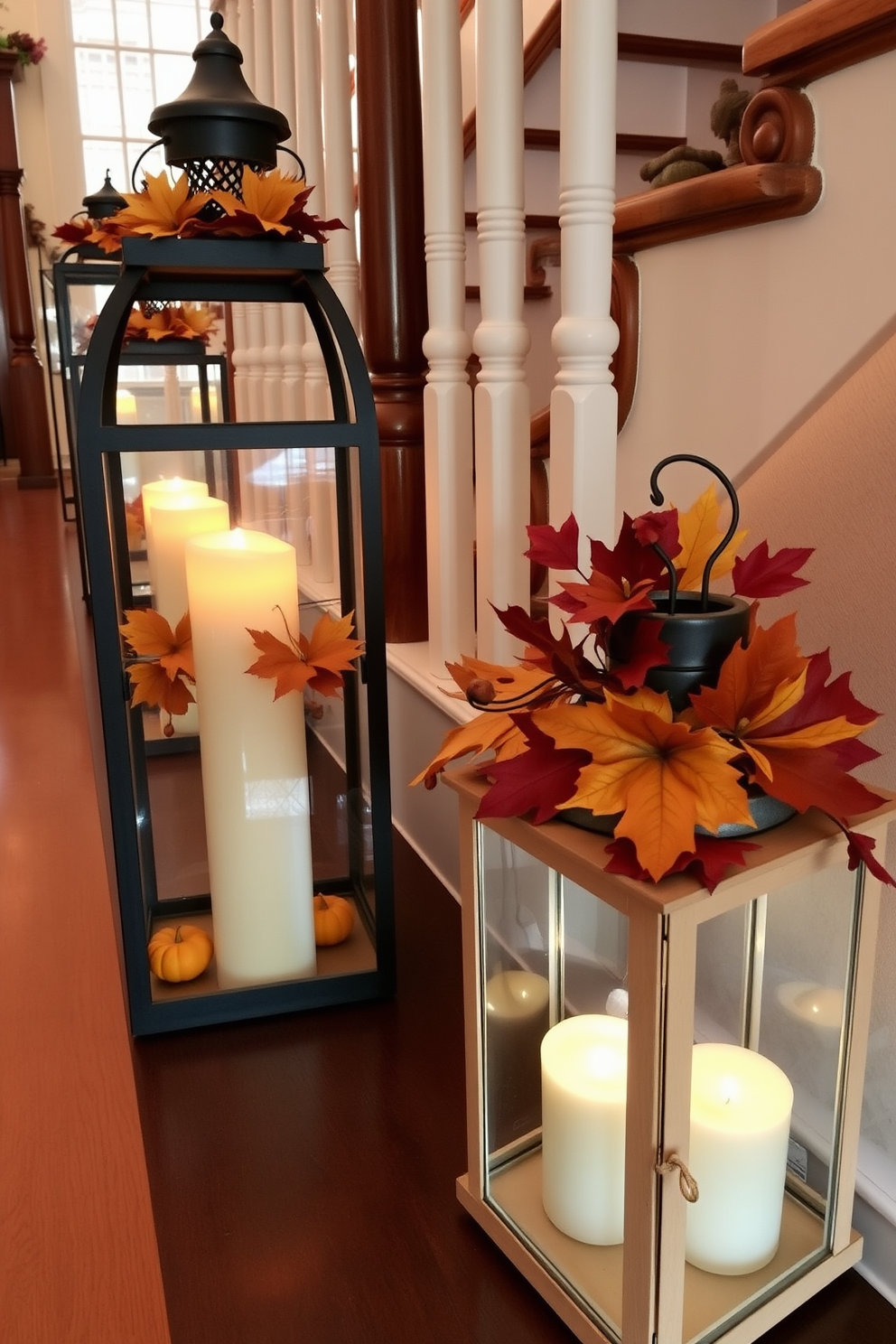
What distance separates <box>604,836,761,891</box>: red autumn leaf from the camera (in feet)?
1.56

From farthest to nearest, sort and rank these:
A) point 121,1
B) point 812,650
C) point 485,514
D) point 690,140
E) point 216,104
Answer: point 121,1, point 690,140, point 485,514, point 216,104, point 812,650

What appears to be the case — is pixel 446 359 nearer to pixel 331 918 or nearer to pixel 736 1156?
pixel 331 918

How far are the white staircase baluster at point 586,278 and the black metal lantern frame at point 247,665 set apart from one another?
0.17 metres

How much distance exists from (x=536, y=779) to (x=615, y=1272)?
0.93ft

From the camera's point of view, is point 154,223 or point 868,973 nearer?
point 868,973

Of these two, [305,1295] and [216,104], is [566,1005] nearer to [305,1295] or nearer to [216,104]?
[305,1295]

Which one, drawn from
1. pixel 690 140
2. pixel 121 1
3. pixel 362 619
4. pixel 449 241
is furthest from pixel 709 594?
pixel 121 1

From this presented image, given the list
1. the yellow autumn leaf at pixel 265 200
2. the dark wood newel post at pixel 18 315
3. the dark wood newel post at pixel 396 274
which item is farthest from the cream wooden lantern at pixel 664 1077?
the dark wood newel post at pixel 18 315

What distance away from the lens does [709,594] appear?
574 millimetres

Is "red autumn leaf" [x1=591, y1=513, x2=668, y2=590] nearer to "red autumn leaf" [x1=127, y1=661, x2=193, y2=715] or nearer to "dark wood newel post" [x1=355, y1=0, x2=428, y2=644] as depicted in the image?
"red autumn leaf" [x1=127, y1=661, x2=193, y2=715]

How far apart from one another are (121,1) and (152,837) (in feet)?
19.6

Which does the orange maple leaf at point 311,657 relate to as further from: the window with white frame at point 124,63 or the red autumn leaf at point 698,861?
the window with white frame at point 124,63

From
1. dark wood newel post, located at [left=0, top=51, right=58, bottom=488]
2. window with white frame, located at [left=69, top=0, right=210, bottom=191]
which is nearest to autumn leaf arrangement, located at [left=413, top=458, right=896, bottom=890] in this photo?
dark wood newel post, located at [left=0, top=51, right=58, bottom=488]

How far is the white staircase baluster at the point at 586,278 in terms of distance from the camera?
0.83 metres
